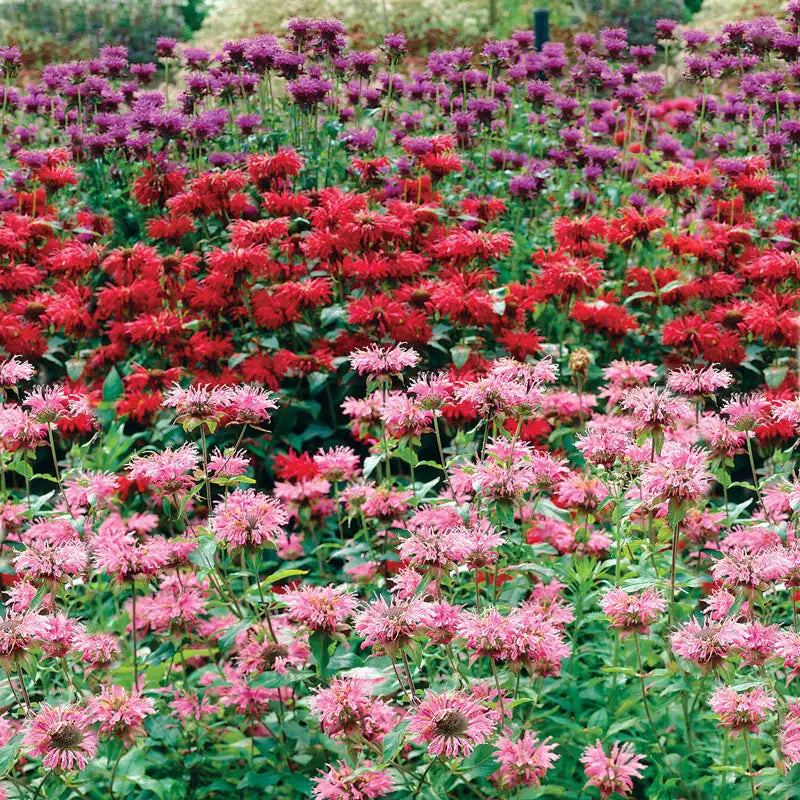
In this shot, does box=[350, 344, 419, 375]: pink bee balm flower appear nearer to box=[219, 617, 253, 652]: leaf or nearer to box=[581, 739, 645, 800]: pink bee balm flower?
box=[219, 617, 253, 652]: leaf

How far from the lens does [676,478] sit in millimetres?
1694

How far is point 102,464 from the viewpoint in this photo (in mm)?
2934

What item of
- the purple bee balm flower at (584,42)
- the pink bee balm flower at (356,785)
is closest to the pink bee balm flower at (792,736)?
the pink bee balm flower at (356,785)

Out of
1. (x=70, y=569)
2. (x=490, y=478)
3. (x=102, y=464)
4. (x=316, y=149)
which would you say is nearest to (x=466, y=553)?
(x=490, y=478)

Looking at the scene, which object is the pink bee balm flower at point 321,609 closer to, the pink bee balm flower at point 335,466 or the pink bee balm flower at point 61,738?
the pink bee balm flower at point 61,738

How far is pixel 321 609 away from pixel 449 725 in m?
0.33

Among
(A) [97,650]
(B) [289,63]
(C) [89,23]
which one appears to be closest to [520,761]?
(A) [97,650]

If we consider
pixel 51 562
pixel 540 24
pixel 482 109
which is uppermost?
pixel 540 24

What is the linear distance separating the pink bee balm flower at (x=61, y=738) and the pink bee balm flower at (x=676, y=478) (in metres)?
0.98

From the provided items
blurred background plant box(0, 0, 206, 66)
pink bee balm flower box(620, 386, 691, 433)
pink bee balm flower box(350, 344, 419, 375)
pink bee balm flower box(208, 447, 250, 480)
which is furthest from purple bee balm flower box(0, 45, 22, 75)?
blurred background plant box(0, 0, 206, 66)

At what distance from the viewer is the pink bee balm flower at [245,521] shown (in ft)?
5.80

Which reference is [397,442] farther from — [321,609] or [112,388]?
[112,388]

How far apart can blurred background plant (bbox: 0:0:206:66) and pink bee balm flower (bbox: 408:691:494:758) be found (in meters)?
12.4

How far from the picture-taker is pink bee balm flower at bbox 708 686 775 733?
5.37ft
